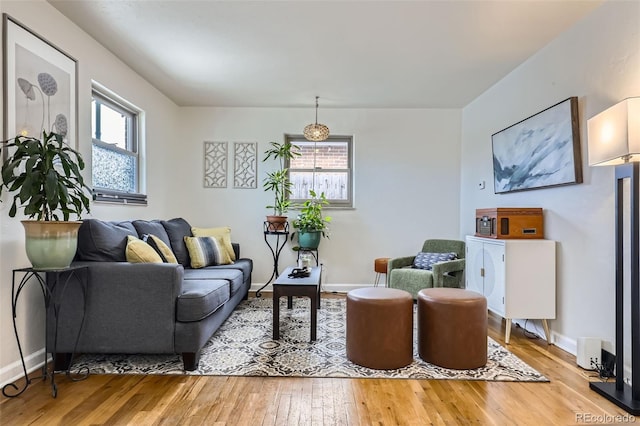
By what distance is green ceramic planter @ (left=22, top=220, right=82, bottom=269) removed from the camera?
1.98m

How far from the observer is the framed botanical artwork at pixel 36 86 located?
2146 millimetres

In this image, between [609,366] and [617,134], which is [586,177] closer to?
[617,134]

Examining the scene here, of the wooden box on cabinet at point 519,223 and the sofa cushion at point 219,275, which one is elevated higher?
the wooden box on cabinet at point 519,223

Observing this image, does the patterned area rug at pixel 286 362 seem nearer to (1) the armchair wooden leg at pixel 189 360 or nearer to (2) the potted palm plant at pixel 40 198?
(1) the armchair wooden leg at pixel 189 360

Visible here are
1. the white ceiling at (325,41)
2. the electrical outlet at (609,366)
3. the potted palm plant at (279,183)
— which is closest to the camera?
the electrical outlet at (609,366)

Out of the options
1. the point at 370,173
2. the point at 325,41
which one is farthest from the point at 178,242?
the point at 370,173

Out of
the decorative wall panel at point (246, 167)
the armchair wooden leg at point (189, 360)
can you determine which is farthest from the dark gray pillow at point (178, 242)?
the armchair wooden leg at point (189, 360)

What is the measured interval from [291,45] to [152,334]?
8.34 feet

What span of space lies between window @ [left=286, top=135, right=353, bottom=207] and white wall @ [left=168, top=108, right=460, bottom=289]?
0.45 feet

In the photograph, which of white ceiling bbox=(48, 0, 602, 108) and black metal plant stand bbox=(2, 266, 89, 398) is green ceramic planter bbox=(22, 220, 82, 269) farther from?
white ceiling bbox=(48, 0, 602, 108)

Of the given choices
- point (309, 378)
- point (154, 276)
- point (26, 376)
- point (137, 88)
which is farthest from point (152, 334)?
point (137, 88)

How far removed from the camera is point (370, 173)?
15.7ft

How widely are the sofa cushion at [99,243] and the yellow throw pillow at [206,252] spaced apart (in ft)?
3.44

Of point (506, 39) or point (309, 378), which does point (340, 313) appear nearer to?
point (309, 378)
